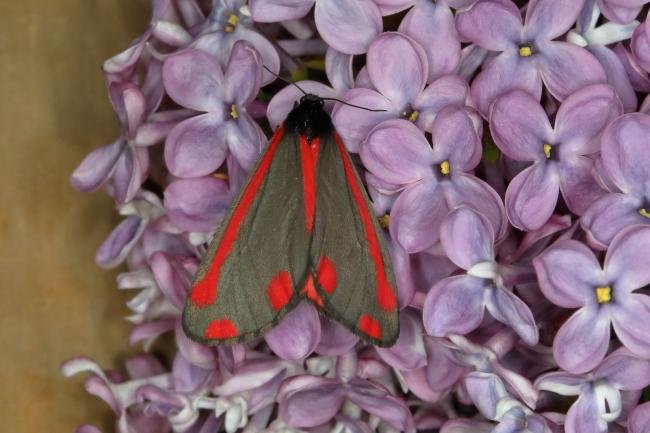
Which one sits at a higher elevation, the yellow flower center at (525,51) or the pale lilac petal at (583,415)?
the yellow flower center at (525,51)

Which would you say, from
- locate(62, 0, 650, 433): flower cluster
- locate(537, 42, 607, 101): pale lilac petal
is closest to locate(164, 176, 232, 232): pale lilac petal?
locate(62, 0, 650, 433): flower cluster

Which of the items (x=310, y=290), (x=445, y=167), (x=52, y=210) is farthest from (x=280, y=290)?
(x=52, y=210)

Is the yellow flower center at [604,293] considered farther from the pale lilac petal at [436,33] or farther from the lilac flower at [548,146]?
the pale lilac petal at [436,33]

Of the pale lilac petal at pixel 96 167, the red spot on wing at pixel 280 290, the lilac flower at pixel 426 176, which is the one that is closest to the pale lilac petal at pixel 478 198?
the lilac flower at pixel 426 176

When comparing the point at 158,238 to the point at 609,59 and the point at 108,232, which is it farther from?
the point at 609,59

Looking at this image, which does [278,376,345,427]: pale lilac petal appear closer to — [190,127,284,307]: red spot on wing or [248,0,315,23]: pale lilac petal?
[190,127,284,307]: red spot on wing

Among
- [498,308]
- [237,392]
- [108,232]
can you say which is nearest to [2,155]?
[108,232]
